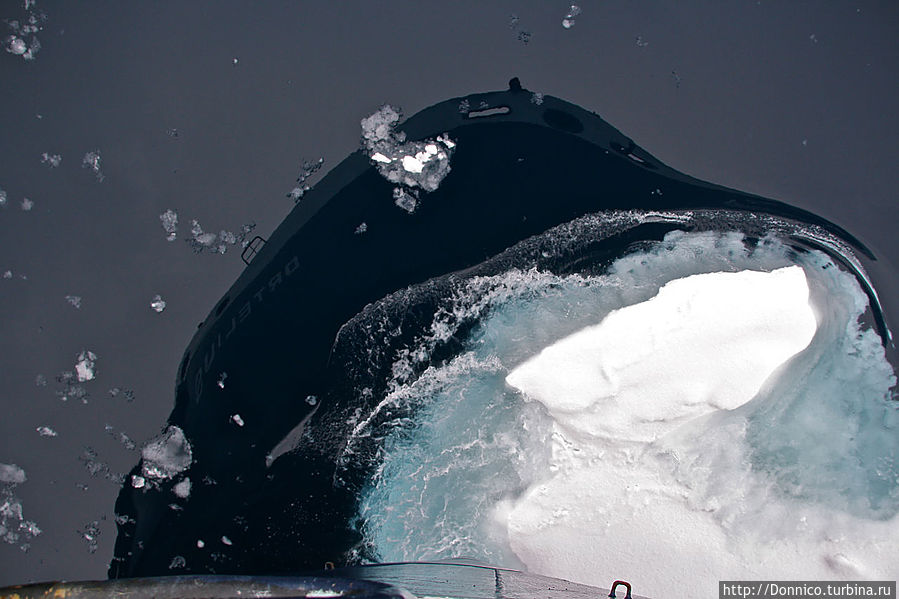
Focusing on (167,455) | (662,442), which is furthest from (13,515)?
(662,442)

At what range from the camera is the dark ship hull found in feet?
15.5

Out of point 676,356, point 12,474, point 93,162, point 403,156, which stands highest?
point 403,156

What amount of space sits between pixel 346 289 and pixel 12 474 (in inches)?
120

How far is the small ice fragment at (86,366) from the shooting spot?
454 cm

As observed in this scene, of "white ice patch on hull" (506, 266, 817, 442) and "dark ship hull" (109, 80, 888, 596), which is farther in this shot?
"dark ship hull" (109, 80, 888, 596)

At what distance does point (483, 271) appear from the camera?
4926mm

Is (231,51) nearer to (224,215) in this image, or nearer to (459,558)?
(224,215)

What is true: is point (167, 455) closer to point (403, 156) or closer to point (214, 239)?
point (214, 239)

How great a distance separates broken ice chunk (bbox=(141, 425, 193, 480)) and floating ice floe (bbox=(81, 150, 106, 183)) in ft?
7.04

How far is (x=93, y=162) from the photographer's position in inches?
179

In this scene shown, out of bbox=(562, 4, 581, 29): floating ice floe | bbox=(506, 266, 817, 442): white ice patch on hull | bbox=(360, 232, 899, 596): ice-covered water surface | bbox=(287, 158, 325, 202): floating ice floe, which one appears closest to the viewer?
bbox=(360, 232, 899, 596): ice-covered water surface

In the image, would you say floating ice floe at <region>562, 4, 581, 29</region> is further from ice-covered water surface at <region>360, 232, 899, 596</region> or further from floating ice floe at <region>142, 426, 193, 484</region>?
floating ice floe at <region>142, 426, 193, 484</region>

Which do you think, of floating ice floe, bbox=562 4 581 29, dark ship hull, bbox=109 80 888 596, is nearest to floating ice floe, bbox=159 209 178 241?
dark ship hull, bbox=109 80 888 596

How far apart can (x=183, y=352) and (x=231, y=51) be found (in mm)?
2515
